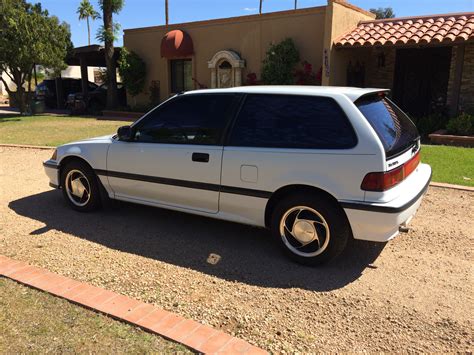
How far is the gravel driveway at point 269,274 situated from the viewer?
301 cm

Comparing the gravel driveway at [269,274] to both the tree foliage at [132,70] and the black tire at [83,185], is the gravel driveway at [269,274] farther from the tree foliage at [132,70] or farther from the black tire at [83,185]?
the tree foliage at [132,70]

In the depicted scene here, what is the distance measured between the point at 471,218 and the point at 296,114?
9.45 ft

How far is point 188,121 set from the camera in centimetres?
452

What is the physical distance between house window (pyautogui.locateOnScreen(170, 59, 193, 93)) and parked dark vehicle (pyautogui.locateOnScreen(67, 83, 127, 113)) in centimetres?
498

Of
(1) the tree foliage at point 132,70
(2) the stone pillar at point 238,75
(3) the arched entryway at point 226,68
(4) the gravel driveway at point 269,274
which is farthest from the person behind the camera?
(1) the tree foliage at point 132,70

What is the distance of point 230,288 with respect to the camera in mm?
3588

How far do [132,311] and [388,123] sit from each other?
278cm

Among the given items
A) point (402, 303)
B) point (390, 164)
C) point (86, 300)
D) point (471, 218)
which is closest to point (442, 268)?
point (402, 303)

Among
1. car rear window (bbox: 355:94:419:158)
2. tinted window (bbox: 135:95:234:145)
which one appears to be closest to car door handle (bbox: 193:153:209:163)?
tinted window (bbox: 135:95:234:145)

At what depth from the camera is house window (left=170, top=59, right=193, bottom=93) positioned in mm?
18377

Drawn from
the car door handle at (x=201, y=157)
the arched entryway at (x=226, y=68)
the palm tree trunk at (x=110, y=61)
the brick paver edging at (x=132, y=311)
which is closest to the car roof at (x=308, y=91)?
the car door handle at (x=201, y=157)

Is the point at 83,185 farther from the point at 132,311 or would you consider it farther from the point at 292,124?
the point at 292,124

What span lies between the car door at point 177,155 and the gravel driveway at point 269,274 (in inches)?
18.4

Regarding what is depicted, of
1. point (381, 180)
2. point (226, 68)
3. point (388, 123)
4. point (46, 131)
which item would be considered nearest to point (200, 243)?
point (381, 180)
